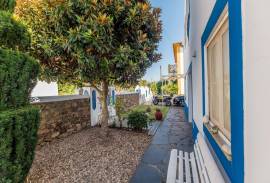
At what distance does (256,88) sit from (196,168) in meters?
2.67

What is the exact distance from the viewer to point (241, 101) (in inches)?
60.4

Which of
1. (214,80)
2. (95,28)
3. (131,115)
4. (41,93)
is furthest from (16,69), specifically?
(41,93)

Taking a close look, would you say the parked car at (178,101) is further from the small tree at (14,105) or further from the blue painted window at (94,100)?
the small tree at (14,105)

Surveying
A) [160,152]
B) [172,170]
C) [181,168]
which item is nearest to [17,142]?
[172,170]

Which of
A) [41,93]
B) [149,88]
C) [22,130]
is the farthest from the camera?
[149,88]

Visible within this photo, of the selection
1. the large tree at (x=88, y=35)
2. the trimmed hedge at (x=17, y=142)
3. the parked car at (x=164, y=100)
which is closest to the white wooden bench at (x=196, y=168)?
the trimmed hedge at (x=17, y=142)

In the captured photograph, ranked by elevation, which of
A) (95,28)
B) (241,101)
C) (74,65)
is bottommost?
(241,101)

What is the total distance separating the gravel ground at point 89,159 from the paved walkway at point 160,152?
0.75 ft

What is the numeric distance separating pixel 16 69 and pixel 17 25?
87cm

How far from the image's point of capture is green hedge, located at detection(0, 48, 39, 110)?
107 inches

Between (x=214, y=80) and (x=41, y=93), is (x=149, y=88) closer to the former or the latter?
(x=41, y=93)

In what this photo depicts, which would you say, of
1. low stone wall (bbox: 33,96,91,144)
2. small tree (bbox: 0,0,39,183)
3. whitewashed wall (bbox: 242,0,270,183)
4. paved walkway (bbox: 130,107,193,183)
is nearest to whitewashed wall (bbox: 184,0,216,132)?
paved walkway (bbox: 130,107,193,183)

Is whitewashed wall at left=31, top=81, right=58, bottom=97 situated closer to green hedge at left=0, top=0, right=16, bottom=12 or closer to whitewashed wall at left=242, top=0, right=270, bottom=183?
green hedge at left=0, top=0, right=16, bottom=12

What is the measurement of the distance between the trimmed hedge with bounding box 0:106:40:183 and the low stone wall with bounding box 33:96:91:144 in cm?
346
